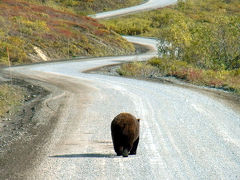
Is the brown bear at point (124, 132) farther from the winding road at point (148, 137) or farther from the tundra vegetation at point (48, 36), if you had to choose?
the tundra vegetation at point (48, 36)

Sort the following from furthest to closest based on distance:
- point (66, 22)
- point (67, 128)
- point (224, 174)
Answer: point (66, 22), point (67, 128), point (224, 174)

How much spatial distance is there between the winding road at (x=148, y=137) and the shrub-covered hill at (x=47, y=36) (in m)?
15.8

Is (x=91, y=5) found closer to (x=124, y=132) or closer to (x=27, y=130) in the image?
(x=27, y=130)

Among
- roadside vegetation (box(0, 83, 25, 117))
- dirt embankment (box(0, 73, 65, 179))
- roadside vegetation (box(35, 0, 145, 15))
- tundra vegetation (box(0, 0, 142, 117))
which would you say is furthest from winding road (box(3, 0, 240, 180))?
roadside vegetation (box(35, 0, 145, 15))

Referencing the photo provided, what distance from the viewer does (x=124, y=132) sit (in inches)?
285

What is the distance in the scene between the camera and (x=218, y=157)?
8.20 meters

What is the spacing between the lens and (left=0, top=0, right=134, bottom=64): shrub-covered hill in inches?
1316

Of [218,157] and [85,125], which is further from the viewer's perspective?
[85,125]

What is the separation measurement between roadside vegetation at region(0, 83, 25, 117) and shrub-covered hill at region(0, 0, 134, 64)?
478 inches

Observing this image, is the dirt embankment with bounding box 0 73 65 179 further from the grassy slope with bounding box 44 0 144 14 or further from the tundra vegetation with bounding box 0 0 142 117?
the grassy slope with bounding box 44 0 144 14

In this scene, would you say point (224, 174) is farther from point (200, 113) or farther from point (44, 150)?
point (200, 113)

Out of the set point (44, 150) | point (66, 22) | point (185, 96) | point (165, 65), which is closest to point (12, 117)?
point (44, 150)

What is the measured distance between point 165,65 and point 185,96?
1084 cm

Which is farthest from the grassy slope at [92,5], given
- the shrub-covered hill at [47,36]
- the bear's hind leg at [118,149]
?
the bear's hind leg at [118,149]
